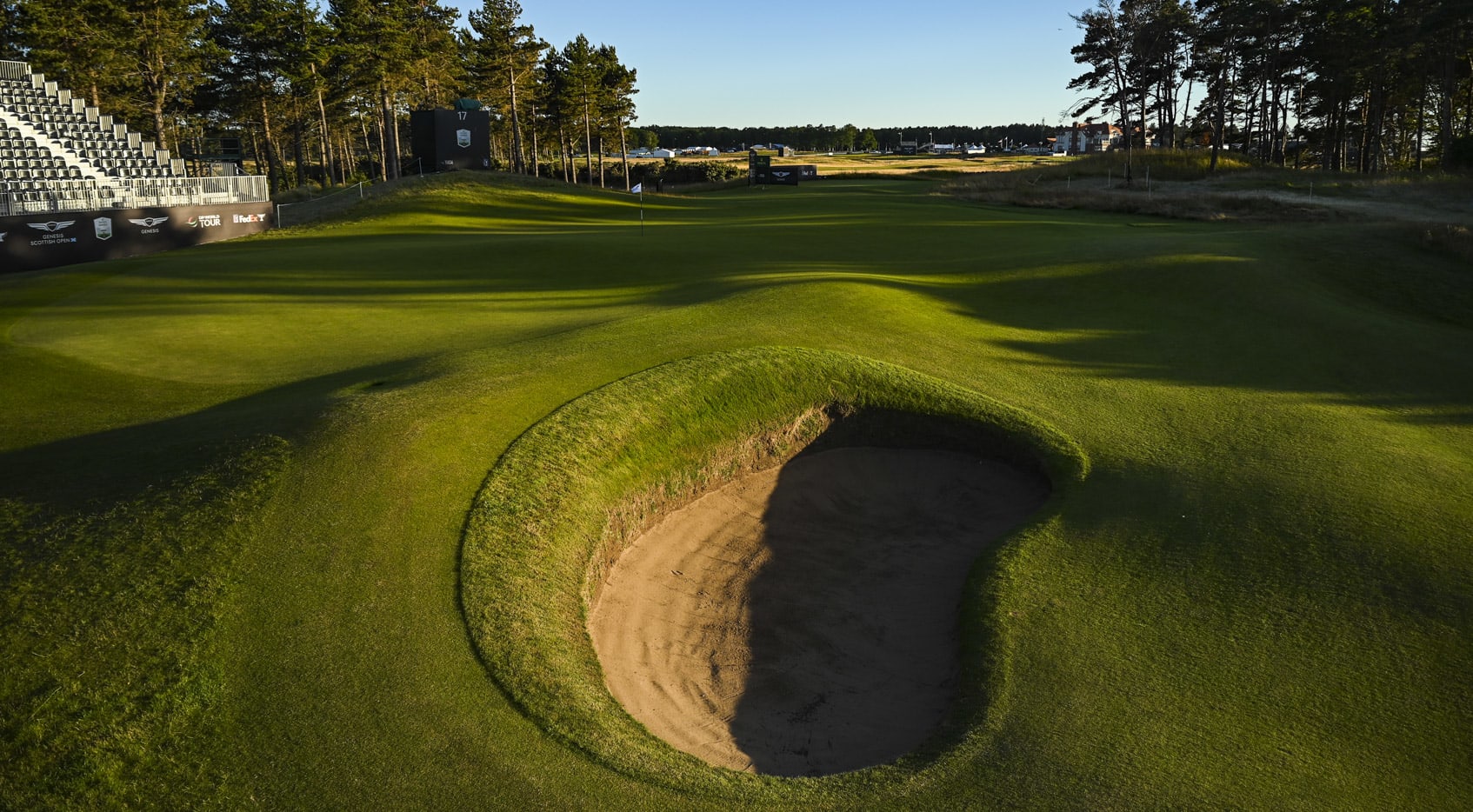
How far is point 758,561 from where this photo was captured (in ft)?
32.1

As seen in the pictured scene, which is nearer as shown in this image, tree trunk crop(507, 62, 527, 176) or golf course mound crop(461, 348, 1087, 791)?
golf course mound crop(461, 348, 1087, 791)

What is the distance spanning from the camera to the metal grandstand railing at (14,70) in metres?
38.9

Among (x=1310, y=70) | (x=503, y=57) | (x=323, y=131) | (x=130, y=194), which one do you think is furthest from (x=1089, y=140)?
(x=130, y=194)

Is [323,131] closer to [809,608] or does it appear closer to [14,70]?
[14,70]

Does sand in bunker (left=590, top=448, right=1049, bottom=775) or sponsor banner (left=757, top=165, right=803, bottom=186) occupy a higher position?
sponsor banner (left=757, top=165, right=803, bottom=186)

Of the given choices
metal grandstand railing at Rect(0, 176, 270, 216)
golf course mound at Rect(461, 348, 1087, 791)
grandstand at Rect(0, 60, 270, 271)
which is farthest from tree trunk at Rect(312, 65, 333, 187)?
golf course mound at Rect(461, 348, 1087, 791)

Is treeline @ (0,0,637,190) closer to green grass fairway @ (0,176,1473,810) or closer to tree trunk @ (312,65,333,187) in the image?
tree trunk @ (312,65,333,187)

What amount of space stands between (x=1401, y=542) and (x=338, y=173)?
11497 centimetres

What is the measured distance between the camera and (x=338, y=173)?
349 feet

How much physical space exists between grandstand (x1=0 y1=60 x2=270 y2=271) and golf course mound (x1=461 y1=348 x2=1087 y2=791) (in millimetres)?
25390

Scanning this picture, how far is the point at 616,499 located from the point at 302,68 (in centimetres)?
5818

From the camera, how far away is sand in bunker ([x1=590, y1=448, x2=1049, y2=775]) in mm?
6961

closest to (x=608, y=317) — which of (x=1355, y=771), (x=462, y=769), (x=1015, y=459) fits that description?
(x=1015, y=459)

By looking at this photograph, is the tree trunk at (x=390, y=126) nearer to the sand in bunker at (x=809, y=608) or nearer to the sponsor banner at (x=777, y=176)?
the sponsor banner at (x=777, y=176)
